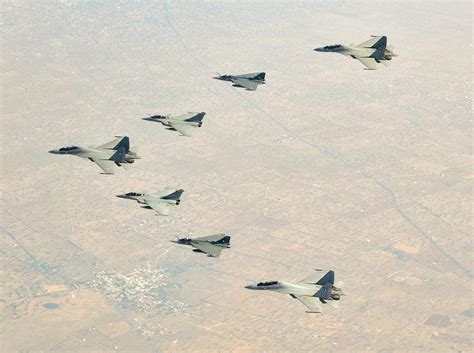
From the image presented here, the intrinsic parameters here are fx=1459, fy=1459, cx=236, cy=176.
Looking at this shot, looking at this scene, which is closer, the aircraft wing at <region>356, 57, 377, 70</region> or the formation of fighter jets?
the formation of fighter jets

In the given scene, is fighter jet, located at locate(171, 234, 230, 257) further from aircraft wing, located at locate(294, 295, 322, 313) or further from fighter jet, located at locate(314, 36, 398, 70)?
fighter jet, located at locate(314, 36, 398, 70)

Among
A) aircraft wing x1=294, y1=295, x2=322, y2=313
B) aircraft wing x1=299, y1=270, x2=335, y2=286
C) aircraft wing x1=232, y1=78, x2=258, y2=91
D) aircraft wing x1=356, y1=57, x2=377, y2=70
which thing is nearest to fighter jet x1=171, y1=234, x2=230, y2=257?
aircraft wing x1=294, y1=295, x2=322, y2=313

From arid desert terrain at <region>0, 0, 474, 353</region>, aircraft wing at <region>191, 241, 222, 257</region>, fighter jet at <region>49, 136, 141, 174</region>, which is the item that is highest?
fighter jet at <region>49, 136, 141, 174</region>

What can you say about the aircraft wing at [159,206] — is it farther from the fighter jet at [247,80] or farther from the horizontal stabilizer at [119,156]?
the fighter jet at [247,80]

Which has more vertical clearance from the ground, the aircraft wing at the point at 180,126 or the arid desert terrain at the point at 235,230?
the aircraft wing at the point at 180,126

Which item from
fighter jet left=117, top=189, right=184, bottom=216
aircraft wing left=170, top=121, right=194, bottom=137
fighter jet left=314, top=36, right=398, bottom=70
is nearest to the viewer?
fighter jet left=117, top=189, right=184, bottom=216

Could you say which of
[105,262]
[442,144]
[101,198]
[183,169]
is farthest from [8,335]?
[442,144]

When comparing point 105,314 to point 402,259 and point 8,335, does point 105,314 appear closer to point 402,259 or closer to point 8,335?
point 8,335

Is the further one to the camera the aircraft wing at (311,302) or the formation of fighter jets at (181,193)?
the formation of fighter jets at (181,193)

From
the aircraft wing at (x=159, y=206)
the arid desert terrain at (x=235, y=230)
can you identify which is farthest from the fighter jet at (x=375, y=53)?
the arid desert terrain at (x=235, y=230)

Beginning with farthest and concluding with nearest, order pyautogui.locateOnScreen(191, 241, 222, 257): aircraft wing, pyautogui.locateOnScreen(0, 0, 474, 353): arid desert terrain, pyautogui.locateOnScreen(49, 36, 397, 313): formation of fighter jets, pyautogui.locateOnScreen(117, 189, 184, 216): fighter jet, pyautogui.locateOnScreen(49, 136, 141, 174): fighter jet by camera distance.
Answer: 1. pyautogui.locateOnScreen(0, 0, 474, 353): arid desert terrain
2. pyautogui.locateOnScreen(49, 136, 141, 174): fighter jet
3. pyautogui.locateOnScreen(191, 241, 222, 257): aircraft wing
4. pyautogui.locateOnScreen(117, 189, 184, 216): fighter jet
5. pyautogui.locateOnScreen(49, 36, 397, 313): formation of fighter jets
